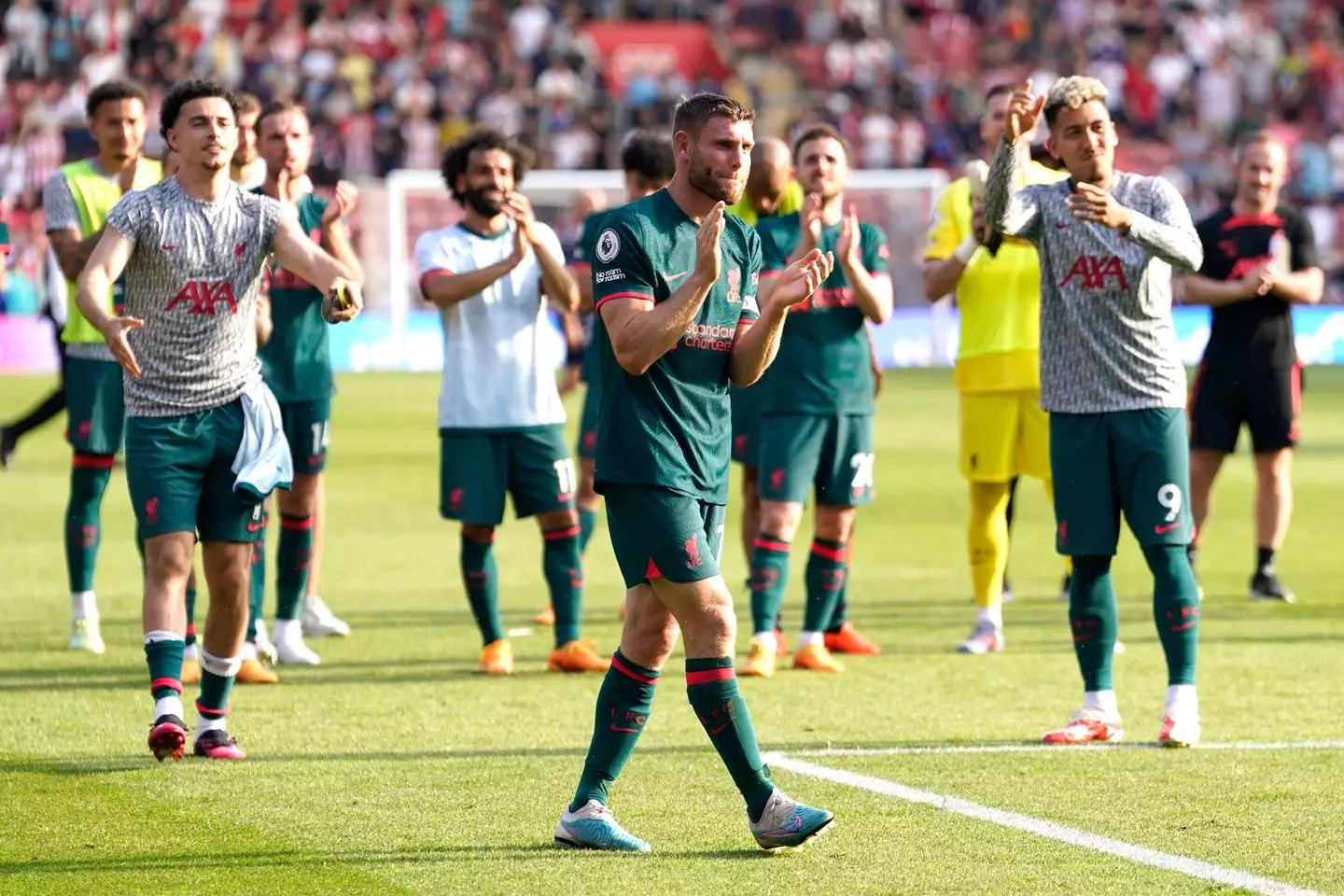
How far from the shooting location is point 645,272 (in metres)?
5.30

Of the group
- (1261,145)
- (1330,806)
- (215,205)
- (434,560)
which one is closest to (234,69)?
(434,560)

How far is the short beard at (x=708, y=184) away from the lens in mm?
5328

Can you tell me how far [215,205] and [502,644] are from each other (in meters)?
2.59

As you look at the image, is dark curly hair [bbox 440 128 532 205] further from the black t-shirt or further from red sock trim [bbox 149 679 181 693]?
the black t-shirt

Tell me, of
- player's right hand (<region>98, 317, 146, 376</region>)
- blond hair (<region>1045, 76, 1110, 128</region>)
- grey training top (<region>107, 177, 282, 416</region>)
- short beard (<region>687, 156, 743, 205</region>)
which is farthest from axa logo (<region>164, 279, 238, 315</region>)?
blond hair (<region>1045, 76, 1110, 128</region>)

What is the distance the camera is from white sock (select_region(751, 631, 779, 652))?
8.41 meters

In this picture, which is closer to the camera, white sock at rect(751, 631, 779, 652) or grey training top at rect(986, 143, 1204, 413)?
grey training top at rect(986, 143, 1204, 413)

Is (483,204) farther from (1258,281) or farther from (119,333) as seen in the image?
(1258,281)

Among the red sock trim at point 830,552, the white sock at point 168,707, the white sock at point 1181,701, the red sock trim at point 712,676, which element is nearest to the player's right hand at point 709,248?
the red sock trim at point 712,676

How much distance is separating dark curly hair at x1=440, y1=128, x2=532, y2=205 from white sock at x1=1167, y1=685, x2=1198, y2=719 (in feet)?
11.7

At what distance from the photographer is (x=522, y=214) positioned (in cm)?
811

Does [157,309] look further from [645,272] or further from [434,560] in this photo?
[434,560]

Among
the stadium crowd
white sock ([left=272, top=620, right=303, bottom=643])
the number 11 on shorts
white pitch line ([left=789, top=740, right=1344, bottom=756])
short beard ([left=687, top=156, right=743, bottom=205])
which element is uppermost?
the stadium crowd

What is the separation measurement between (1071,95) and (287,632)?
4.13 meters
